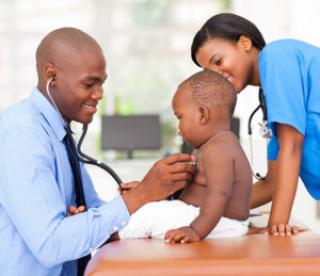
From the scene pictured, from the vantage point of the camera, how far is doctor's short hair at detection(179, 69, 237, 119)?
161 centimetres

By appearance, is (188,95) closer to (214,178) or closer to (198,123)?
(198,123)

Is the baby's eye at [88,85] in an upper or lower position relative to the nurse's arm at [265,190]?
upper

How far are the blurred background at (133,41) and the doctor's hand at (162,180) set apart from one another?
16.6 ft

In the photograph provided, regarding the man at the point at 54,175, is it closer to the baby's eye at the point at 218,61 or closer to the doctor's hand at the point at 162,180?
the doctor's hand at the point at 162,180

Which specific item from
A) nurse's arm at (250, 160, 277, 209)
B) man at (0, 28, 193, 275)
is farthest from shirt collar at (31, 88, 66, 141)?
nurse's arm at (250, 160, 277, 209)

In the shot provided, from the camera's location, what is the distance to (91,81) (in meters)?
1.70

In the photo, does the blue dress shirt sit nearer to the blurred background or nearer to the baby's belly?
the baby's belly

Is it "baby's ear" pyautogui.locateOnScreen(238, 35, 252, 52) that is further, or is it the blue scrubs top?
"baby's ear" pyautogui.locateOnScreen(238, 35, 252, 52)

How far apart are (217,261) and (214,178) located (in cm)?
35

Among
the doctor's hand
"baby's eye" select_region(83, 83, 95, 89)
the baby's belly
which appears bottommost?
the baby's belly

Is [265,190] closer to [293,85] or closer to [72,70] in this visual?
[293,85]

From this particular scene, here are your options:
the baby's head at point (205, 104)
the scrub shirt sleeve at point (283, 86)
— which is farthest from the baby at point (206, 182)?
the scrub shirt sleeve at point (283, 86)

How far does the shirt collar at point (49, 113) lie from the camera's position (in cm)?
169

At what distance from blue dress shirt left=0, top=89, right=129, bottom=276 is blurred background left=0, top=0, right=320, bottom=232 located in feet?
16.5
